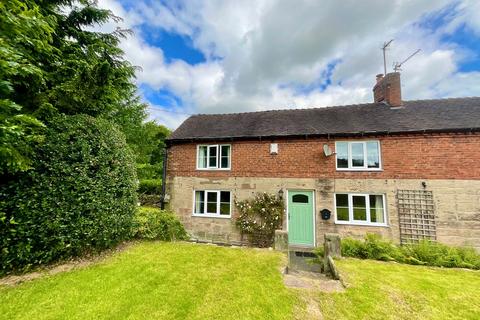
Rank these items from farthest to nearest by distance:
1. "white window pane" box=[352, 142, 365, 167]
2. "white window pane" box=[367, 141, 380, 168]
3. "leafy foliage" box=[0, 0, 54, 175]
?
"white window pane" box=[352, 142, 365, 167] < "white window pane" box=[367, 141, 380, 168] < "leafy foliage" box=[0, 0, 54, 175]

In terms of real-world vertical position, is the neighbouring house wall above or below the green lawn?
above

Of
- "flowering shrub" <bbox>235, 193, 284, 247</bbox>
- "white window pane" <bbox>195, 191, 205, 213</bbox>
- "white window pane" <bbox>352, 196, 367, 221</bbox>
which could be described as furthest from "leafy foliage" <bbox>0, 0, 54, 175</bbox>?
"white window pane" <bbox>352, 196, 367, 221</bbox>

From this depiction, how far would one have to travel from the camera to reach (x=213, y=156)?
38.8ft

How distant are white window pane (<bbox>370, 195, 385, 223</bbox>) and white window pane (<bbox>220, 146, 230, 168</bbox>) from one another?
24.2ft

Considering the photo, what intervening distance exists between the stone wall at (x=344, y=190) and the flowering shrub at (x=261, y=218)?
1.32 feet

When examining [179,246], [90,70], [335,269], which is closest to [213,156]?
[179,246]

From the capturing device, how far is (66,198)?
5.32 metres

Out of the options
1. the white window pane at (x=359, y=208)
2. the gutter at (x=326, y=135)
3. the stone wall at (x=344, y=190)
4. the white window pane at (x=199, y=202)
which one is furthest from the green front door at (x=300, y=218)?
the white window pane at (x=199, y=202)

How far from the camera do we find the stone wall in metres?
8.59

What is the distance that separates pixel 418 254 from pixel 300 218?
4.47 metres

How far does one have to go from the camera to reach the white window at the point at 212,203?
441 inches

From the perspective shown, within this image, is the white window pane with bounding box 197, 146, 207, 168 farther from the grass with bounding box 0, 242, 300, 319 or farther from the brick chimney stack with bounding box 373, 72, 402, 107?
the brick chimney stack with bounding box 373, 72, 402, 107

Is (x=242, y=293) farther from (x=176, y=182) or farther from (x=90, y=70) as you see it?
(x=176, y=182)

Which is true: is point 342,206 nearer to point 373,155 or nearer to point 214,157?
point 373,155
